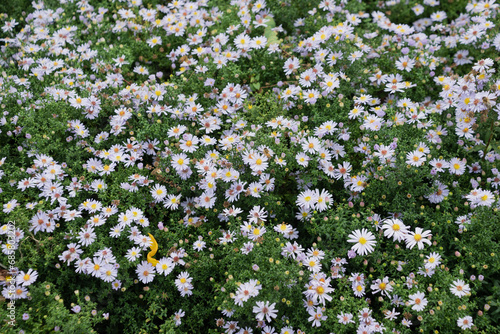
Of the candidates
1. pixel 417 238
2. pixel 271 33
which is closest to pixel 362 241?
pixel 417 238

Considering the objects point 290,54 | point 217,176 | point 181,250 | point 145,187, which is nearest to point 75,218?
point 145,187

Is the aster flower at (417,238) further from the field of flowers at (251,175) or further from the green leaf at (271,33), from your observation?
the green leaf at (271,33)

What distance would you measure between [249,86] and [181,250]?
71.0 inches

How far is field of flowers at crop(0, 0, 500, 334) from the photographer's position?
293 cm

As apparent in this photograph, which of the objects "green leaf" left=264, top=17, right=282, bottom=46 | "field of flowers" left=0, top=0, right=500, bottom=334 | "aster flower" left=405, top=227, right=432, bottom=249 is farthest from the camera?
"green leaf" left=264, top=17, right=282, bottom=46

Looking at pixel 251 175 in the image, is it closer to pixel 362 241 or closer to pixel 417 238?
pixel 362 241

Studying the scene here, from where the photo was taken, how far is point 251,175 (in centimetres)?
342

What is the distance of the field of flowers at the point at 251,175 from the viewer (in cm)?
293

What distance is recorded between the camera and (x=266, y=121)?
380cm

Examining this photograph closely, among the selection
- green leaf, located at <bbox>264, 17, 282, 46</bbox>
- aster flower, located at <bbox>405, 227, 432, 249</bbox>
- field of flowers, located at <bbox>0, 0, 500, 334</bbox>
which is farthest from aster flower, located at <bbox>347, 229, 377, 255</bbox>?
green leaf, located at <bbox>264, 17, 282, 46</bbox>

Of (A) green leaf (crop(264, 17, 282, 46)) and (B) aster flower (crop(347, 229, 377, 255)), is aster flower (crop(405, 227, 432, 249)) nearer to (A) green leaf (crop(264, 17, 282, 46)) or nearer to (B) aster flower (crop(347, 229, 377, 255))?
(B) aster flower (crop(347, 229, 377, 255))

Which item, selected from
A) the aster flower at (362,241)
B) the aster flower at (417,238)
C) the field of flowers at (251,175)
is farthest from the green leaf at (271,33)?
the aster flower at (417,238)

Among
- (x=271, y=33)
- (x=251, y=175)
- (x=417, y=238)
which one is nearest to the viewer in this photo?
(x=417, y=238)

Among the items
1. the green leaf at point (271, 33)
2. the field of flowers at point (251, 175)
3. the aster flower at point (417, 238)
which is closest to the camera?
the field of flowers at point (251, 175)
